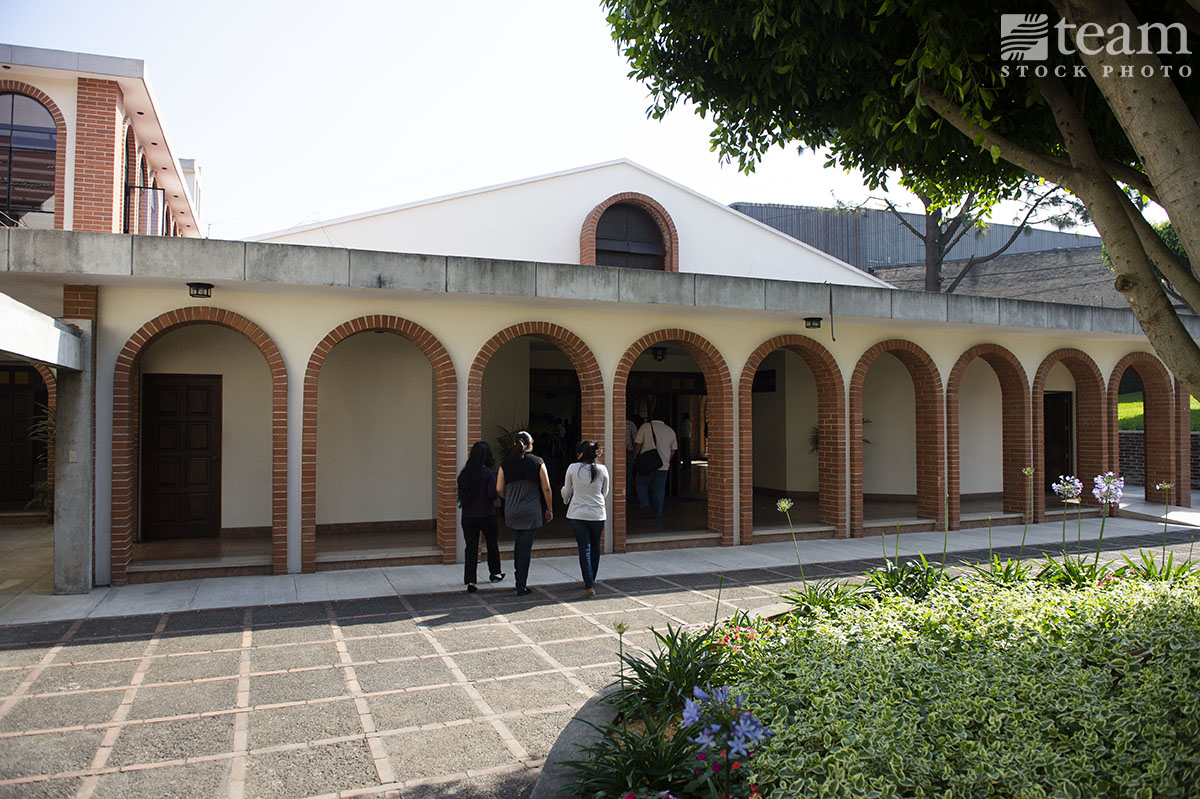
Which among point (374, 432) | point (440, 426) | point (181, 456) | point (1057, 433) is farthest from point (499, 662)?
point (1057, 433)

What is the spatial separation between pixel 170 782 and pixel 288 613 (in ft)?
10.6

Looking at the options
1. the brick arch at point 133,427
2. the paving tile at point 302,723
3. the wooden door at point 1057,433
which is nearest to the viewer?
the paving tile at point 302,723

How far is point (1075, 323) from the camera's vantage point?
12227 millimetres

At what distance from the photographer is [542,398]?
51.7 feet

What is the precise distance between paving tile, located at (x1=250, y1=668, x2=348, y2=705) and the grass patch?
22.2 meters

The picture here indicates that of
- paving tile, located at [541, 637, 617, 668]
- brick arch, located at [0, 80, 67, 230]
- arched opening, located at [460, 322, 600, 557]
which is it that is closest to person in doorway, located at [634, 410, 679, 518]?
arched opening, located at [460, 322, 600, 557]

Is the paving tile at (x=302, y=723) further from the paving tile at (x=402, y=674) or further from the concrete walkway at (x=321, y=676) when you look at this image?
the paving tile at (x=402, y=674)

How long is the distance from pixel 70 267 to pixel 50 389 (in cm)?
685

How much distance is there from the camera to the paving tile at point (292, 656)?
5461mm

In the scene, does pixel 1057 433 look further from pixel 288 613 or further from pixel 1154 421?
pixel 288 613

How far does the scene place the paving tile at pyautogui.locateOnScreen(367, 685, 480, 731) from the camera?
14.8 ft

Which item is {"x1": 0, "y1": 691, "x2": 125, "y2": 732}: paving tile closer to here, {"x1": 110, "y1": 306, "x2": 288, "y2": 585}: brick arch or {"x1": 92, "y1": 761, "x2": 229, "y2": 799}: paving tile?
{"x1": 92, "y1": 761, "x2": 229, "y2": 799}: paving tile

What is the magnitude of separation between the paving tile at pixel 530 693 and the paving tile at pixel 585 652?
1.13 feet

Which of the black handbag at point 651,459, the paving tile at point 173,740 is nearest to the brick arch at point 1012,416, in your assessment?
Result: the black handbag at point 651,459
